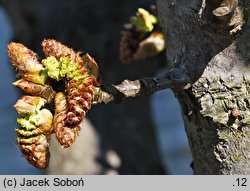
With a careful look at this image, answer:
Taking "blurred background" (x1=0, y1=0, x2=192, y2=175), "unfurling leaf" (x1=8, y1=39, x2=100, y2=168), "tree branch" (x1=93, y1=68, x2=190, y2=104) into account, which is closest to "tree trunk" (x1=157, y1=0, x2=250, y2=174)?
"tree branch" (x1=93, y1=68, x2=190, y2=104)

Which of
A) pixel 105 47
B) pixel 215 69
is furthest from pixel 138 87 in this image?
pixel 105 47

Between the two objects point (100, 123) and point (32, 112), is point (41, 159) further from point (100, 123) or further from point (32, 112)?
point (100, 123)

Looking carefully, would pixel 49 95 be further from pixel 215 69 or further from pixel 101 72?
pixel 101 72

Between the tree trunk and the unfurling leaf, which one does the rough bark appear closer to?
the tree trunk
